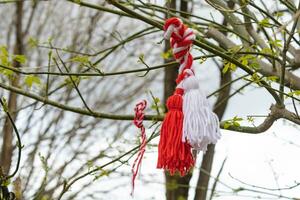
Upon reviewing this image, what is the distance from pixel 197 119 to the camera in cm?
126

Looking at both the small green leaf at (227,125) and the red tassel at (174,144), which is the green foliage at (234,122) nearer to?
the small green leaf at (227,125)

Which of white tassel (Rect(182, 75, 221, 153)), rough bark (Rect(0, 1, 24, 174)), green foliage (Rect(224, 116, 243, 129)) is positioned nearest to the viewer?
white tassel (Rect(182, 75, 221, 153))

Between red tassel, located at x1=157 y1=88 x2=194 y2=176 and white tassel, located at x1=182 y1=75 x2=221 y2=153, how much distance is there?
0.08 ft

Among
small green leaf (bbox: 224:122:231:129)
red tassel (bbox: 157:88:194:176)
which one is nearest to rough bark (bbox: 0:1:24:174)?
small green leaf (bbox: 224:122:231:129)

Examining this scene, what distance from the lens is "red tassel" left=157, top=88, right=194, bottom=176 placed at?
1.29 meters

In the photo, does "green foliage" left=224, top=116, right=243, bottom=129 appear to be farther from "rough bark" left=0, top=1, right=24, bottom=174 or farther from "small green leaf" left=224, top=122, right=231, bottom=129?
"rough bark" left=0, top=1, right=24, bottom=174

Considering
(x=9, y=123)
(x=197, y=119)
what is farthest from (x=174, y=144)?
(x=9, y=123)

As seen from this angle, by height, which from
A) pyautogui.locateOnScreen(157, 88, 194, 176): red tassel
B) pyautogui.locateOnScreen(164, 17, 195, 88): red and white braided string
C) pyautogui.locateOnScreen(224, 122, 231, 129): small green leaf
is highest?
pyautogui.locateOnScreen(164, 17, 195, 88): red and white braided string

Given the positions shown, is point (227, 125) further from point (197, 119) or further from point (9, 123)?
point (9, 123)

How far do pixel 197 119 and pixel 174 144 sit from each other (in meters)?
0.08

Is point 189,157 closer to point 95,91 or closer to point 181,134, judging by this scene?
point 181,134

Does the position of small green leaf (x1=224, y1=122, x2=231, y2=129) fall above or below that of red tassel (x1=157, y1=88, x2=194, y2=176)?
above

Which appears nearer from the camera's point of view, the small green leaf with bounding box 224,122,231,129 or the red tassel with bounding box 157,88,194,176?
the red tassel with bounding box 157,88,194,176

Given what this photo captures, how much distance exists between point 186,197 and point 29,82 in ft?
5.64
